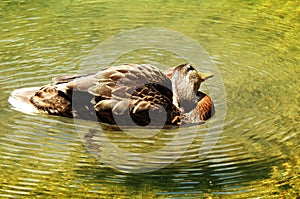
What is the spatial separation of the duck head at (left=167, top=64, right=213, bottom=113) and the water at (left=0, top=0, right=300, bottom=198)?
377 millimetres

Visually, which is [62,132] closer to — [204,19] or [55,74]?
[55,74]

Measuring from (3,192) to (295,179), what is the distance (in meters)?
2.48

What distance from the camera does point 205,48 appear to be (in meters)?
9.52

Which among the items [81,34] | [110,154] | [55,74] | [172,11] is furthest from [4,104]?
[172,11]

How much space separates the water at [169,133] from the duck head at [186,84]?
38cm

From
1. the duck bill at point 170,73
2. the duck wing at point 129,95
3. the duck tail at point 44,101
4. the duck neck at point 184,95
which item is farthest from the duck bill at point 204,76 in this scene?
the duck tail at point 44,101

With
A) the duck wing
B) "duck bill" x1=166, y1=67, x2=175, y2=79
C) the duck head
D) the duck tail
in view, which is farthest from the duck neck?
the duck tail

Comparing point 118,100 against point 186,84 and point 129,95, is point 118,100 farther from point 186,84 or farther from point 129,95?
point 186,84

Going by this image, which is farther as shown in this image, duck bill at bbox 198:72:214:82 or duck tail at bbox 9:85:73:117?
duck bill at bbox 198:72:214:82

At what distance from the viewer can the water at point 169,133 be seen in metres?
6.07

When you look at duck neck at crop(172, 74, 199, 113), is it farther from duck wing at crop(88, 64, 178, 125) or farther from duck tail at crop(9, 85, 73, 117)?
duck tail at crop(9, 85, 73, 117)

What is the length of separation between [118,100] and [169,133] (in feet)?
2.14

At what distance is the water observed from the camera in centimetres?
607

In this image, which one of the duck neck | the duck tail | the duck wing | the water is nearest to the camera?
the water
